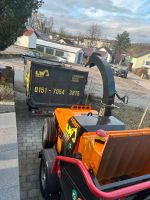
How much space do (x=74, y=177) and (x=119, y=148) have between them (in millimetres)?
824

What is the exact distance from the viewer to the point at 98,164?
9.52ft

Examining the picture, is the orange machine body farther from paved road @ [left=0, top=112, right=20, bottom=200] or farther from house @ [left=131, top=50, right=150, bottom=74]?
house @ [left=131, top=50, right=150, bottom=74]

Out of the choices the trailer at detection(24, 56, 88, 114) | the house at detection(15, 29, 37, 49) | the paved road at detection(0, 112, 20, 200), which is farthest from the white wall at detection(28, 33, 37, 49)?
the paved road at detection(0, 112, 20, 200)

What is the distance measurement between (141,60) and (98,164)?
68.7 metres

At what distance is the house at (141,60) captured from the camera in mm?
64562

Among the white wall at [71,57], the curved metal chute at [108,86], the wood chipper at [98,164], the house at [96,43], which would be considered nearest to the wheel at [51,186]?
the wood chipper at [98,164]

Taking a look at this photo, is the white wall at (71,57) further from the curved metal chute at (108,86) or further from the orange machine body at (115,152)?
the orange machine body at (115,152)

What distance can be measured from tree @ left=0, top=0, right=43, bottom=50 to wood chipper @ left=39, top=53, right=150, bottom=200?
8.11 m

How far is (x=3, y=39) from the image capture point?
10820 millimetres

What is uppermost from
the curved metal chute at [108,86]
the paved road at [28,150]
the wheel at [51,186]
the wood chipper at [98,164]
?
the curved metal chute at [108,86]

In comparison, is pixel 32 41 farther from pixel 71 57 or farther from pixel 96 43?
pixel 96 43

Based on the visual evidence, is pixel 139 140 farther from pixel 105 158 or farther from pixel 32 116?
pixel 32 116

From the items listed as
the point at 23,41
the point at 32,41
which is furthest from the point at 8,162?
the point at 23,41

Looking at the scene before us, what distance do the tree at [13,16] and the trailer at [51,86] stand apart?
3.34 m
